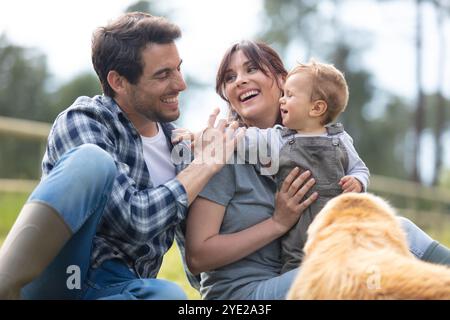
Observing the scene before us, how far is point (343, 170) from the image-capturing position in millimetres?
2996

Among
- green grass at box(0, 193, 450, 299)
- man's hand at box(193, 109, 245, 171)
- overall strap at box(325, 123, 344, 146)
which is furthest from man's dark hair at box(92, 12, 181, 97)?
green grass at box(0, 193, 450, 299)

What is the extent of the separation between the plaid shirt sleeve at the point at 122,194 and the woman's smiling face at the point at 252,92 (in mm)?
632

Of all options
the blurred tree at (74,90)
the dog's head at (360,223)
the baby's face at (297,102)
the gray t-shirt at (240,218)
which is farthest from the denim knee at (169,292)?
the blurred tree at (74,90)

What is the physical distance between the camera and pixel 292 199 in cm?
287

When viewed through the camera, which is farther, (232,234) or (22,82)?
(22,82)

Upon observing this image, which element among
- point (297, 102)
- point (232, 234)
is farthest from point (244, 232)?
point (297, 102)

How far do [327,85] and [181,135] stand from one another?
669 mm

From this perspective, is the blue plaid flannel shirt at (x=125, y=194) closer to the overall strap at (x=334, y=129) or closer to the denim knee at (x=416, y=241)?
the overall strap at (x=334, y=129)

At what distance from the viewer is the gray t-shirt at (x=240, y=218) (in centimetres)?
286

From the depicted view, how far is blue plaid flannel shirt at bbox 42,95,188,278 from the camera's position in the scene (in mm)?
→ 2660

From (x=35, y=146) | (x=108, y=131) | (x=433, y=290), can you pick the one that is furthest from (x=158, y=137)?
(x=35, y=146)

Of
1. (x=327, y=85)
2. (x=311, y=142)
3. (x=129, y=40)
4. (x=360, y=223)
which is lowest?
(x=360, y=223)

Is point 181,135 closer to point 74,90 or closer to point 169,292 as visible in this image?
point 169,292
